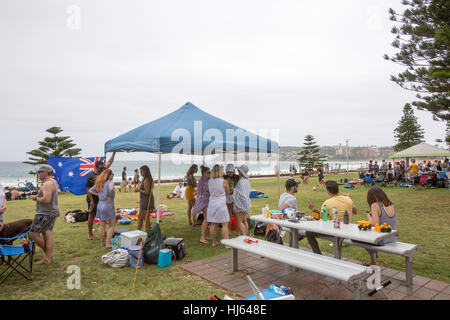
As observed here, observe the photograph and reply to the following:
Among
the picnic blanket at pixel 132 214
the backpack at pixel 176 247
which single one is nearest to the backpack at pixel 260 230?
the backpack at pixel 176 247

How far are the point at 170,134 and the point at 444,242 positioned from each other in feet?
17.4

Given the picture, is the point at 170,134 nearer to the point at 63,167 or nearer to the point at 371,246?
the point at 371,246

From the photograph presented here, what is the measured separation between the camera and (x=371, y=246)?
3232 mm

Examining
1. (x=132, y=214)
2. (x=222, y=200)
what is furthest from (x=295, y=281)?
(x=132, y=214)

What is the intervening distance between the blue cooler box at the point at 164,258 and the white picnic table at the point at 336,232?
1455mm

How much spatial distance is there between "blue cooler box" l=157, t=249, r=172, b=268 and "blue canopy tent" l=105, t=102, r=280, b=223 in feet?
2.24

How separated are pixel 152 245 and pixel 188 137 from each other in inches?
74.0

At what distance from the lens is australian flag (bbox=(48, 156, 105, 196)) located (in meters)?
11.7

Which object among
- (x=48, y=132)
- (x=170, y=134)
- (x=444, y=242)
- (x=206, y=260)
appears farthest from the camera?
(x=48, y=132)

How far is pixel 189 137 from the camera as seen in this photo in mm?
4719

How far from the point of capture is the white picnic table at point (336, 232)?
2863 mm
